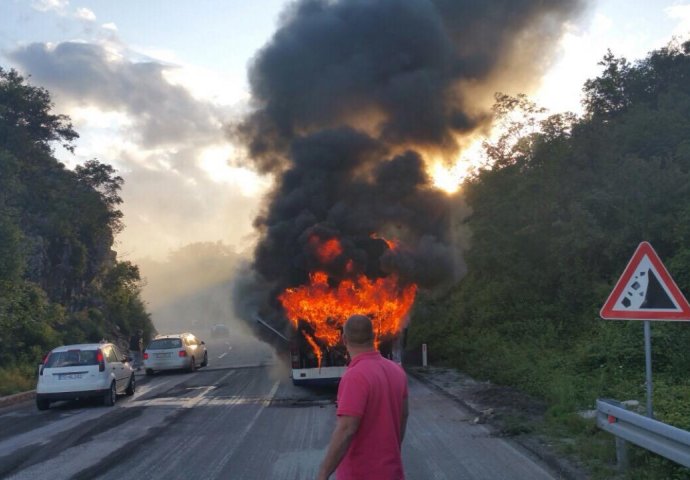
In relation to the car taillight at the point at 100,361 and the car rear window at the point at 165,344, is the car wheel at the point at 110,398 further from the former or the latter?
the car rear window at the point at 165,344

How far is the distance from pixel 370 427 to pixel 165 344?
72.4 ft

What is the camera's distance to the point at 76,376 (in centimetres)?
1471

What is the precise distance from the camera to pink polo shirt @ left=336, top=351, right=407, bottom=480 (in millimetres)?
3494

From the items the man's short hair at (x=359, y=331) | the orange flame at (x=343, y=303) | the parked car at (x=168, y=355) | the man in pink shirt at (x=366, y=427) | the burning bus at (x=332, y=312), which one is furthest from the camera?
the parked car at (x=168, y=355)

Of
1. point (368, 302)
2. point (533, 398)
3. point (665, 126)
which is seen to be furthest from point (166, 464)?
point (665, 126)

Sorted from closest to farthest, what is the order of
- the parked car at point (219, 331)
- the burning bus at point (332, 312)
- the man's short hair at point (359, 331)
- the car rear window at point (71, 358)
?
the man's short hair at point (359, 331) → the car rear window at point (71, 358) → the burning bus at point (332, 312) → the parked car at point (219, 331)

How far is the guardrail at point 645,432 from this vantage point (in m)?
5.69

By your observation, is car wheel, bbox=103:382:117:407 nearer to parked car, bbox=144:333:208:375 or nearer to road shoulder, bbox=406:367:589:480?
road shoulder, bbox=406:367:589:480

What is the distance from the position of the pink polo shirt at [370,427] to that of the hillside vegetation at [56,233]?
21.1 meters

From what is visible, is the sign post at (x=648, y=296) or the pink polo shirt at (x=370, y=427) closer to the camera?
the pink polo shirt at (x=370, y=427)

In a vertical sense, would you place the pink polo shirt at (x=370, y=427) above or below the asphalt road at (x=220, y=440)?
above

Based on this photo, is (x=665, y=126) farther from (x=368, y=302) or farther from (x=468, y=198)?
(x=368, y=302)

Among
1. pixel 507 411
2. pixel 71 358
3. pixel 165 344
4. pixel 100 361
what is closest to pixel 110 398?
pixel 100 361

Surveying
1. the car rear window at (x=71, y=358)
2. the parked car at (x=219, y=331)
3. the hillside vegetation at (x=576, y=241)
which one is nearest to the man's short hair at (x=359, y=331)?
the hillside vegetation at (x=576, y=241)
